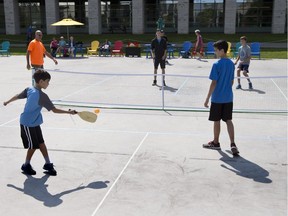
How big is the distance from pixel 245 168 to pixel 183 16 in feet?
127

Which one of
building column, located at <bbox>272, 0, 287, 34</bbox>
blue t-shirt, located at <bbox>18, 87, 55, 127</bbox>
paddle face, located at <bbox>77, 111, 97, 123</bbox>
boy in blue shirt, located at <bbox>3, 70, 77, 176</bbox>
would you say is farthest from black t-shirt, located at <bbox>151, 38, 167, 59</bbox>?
building column, located at <bbox>272, 0, 287, 34</bbox>

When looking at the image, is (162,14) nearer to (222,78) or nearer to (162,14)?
(162,14)

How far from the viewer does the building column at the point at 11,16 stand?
47.1 metres

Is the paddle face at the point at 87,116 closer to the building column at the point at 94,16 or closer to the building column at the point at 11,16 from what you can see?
the building column at the point at 94,16

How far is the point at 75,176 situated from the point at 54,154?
1.18m

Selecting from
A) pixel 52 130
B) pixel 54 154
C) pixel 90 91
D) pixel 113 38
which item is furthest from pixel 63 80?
pixel 113 38

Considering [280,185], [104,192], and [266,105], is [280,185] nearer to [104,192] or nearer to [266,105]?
[104,192]

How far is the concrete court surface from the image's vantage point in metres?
4.91

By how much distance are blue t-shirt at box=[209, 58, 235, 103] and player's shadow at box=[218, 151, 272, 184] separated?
1.05 meters

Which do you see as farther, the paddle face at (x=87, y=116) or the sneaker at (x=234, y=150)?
the sneaker at (x=234, y=150)

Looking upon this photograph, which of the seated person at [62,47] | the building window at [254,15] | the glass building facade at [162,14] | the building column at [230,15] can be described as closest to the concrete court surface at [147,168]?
the seated person at [62,47]

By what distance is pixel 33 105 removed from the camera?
223 inches

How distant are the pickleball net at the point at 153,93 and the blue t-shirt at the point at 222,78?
2.96 m

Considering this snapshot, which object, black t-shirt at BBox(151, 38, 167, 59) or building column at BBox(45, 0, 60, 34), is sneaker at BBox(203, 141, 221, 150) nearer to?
black t-shirt at BBox(151, 38, 167, 59)
